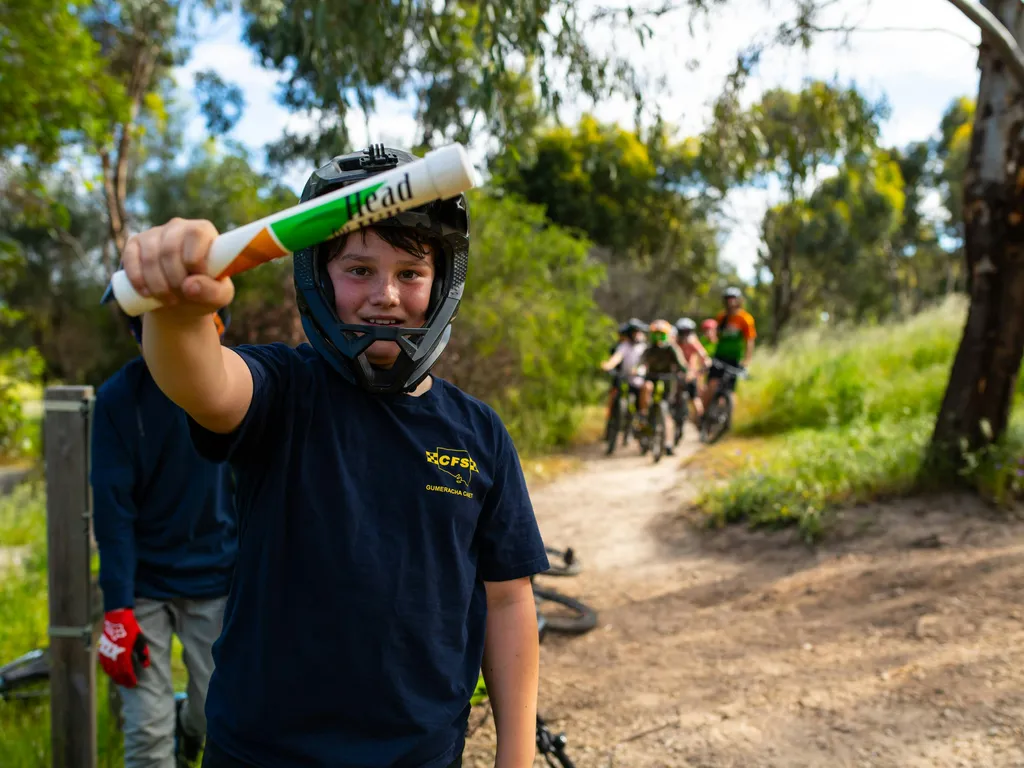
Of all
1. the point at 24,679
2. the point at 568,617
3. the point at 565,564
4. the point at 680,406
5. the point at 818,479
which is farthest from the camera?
the point at 680,406

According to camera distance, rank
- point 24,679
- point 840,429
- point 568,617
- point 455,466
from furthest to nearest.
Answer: point 840,429 → point 568,617 → point 24,679 → point 455,466

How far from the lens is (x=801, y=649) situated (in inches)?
190

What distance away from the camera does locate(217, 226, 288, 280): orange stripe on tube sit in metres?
1.04

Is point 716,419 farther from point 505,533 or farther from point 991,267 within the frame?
point 505,533

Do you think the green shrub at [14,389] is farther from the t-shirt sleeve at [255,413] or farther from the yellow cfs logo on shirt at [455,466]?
the yellow cfs logo on shirt at [455,466]

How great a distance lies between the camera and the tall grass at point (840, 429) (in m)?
6.89

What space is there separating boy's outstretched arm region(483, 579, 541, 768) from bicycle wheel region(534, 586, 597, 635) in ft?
11.4

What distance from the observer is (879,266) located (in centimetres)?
3353

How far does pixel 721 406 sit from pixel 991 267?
565cm

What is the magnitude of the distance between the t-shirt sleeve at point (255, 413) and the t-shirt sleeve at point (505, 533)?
463 millimetres

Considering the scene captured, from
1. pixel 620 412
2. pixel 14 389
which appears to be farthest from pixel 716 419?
pixel 14 389

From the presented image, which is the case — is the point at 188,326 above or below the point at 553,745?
above

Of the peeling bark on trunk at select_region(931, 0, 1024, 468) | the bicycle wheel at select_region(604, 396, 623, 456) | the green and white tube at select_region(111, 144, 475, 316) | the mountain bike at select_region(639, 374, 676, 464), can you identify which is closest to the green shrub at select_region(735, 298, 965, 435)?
the mountain bike at select_region(639, 374, 676, 464)

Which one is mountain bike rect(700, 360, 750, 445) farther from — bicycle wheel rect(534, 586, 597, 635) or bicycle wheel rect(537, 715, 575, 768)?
bicycle wheel rect(537, 715, 575, 768)
